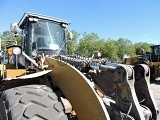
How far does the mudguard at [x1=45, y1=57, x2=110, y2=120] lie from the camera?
2580mm

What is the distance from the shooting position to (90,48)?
50500 mm

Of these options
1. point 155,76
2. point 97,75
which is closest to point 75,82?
point 97,75

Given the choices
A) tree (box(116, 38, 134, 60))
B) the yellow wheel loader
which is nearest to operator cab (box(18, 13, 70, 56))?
the yellow wheel loader

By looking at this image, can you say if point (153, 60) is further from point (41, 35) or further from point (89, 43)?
point (89, 43)

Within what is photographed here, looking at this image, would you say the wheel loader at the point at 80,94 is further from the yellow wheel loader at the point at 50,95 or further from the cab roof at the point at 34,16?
the cab roof at the point at 34,16

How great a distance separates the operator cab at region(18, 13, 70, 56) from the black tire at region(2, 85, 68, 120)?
2.26 metres

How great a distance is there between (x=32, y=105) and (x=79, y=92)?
2.04ft

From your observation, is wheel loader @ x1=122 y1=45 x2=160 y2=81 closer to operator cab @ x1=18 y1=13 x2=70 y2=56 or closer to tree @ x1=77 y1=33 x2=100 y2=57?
operator cab @ x1=18 y1=13 x2=70 y2=56

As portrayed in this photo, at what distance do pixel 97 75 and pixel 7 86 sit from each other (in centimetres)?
156

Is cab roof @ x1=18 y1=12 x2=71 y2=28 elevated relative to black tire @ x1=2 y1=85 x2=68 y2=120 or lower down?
elevated

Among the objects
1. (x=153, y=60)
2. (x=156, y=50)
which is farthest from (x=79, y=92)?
(x=156, y=50)

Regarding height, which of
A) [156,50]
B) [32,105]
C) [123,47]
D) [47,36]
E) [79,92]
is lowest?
[32,105]

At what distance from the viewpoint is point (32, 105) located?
2607mm

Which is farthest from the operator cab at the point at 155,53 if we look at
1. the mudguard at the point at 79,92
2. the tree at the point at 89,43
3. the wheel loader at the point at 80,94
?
the tree at the point at 89,43
